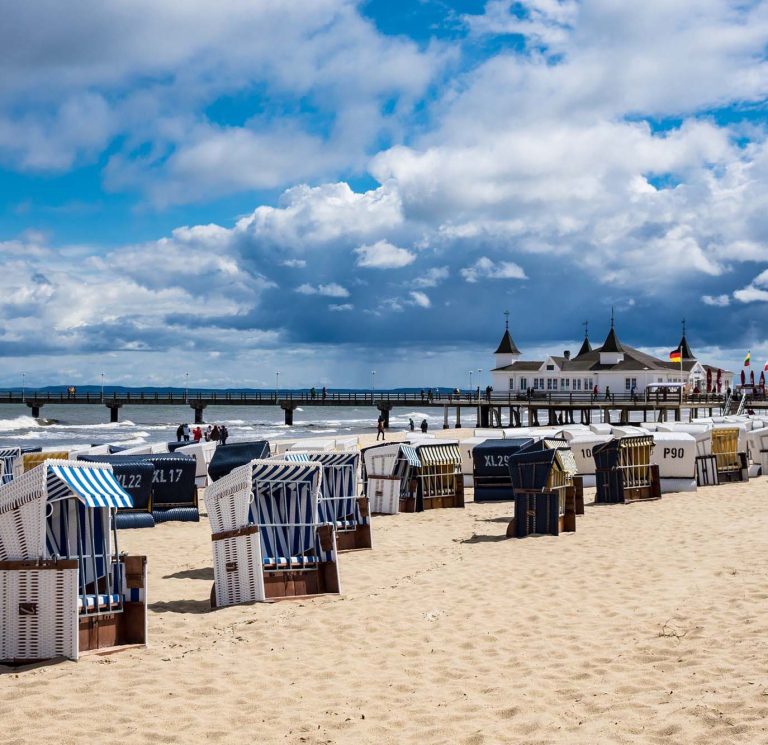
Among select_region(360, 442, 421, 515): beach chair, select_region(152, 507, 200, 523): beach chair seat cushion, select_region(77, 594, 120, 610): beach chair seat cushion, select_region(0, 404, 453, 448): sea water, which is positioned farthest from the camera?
select_region(0, 404, 453, 448): sea water

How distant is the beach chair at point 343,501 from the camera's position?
38.0 ft

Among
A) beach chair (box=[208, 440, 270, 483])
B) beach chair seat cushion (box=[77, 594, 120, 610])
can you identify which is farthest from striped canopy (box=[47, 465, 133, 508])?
beach chair (box=[208, 440, 270, 483])

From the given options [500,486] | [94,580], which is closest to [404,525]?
[500,486]

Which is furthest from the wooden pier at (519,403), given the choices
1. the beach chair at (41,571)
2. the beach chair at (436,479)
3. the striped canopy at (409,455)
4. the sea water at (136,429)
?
the beach chair at (41,571)

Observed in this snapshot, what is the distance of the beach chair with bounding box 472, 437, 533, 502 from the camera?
18641 millimetres

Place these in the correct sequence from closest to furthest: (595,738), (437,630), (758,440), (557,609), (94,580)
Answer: (595,738), (94,580), (437,630), (557,609), (758,440)

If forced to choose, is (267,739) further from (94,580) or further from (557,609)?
(557,609)

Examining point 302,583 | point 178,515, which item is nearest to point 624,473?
point 178,515

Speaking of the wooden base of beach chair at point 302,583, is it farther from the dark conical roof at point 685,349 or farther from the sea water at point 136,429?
the dark conical roof at point 685,349

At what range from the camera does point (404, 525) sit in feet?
49.8

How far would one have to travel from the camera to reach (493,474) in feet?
61.4

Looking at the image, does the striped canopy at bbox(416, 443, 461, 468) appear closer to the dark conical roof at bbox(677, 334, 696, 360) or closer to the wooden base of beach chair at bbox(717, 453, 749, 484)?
the wooden base of beach chair at bbox(717, 453, 749, 484)

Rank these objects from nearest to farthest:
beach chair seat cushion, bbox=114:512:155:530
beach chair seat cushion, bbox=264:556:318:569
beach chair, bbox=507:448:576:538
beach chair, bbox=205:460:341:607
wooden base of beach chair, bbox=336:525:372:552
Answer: beach chair, bbox=205:460:341:607
beach chair seat cushion, bbox=264:556:318:569
wooden base of beach chair, bbox=336:525:372:552
beach chair, bbox=507:448:576:538
beach chair seat cushion, bbox=114:512:155:530

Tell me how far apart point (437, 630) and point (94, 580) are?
9.68 feet
